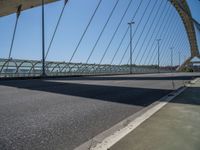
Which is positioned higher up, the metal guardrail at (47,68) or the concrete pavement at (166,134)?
the metal guardrail at (47,68)

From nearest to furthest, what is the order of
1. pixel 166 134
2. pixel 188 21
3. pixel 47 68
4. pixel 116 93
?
pixel 166 134 < pixel 116 93 < pixel 47 68 < pixel 188 21

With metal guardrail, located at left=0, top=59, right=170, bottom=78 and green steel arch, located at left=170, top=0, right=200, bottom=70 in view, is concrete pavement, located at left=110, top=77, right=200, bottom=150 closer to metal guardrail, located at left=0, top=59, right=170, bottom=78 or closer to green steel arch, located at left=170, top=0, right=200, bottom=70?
metal guardrail, located at left=0, top=59, right=170, bottom=78

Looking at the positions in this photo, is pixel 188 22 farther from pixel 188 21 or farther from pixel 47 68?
pixel 47 68

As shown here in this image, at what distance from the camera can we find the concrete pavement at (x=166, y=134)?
145 inches

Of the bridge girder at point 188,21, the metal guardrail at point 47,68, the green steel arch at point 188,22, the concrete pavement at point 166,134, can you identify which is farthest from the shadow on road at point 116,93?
the bridge girder at point 188,21

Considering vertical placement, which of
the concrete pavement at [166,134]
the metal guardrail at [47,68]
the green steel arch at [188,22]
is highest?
the green steel arch at [188,22]

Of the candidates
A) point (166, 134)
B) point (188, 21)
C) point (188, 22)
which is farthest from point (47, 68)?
point (188, 22)

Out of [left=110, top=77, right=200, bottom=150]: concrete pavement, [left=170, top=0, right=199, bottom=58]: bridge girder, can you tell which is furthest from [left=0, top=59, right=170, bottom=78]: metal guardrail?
[left=110, top=77, right=200, bottom=150]: concrete pavement

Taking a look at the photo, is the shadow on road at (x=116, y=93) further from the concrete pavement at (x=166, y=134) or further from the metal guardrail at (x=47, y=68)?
the metal guardrail at (x=47, y=68)

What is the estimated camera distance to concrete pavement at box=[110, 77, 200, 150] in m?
3.67

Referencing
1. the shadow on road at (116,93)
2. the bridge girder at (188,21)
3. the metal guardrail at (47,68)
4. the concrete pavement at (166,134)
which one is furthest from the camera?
the bridge girder at (188,21)

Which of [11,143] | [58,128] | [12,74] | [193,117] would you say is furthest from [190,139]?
[12,74]

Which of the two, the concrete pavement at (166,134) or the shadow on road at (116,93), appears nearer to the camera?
the concrete pavement at (166,134)

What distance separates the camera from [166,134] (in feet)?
14.0
